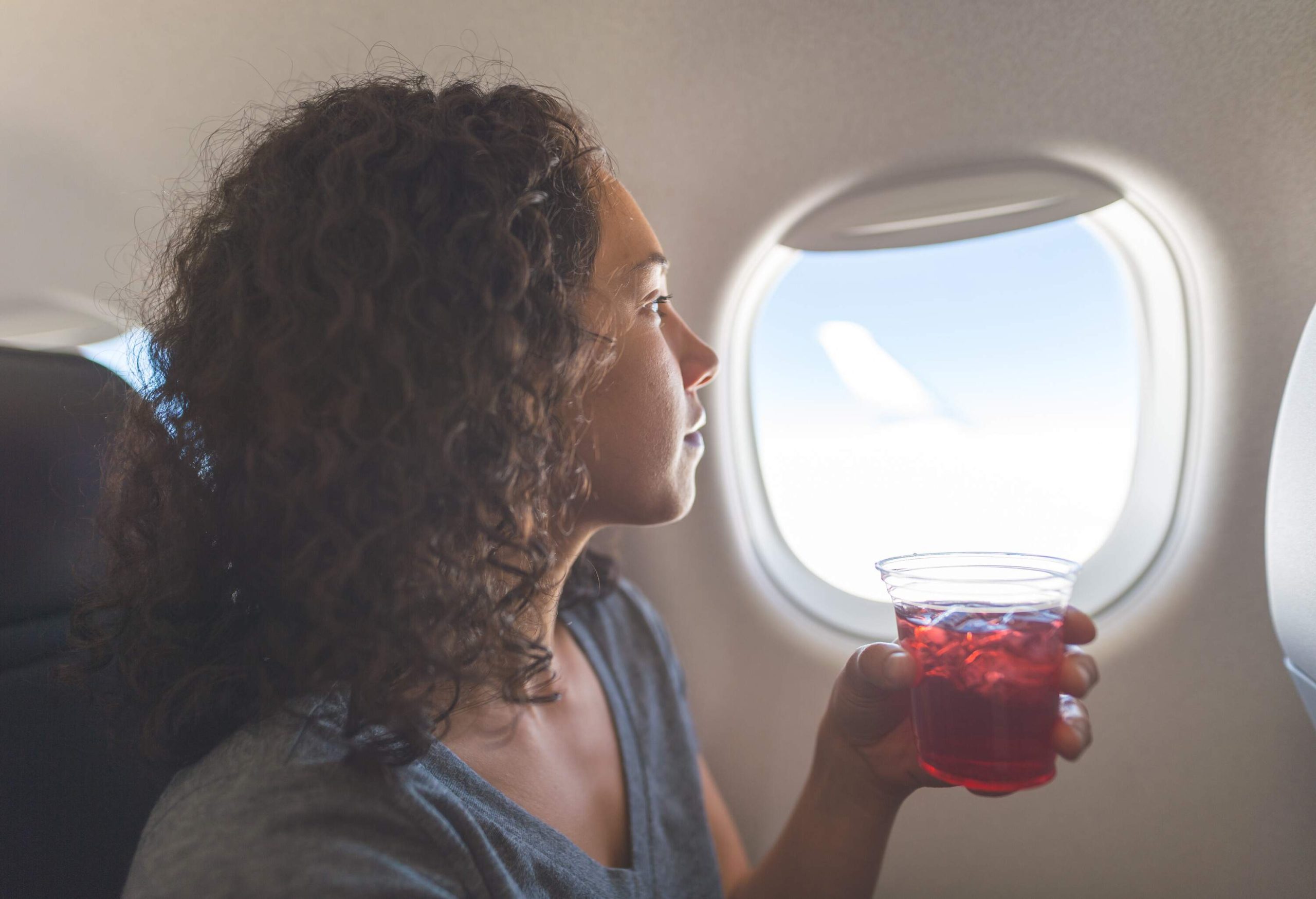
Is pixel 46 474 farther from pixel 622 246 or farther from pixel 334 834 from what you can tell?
pixel 622 246

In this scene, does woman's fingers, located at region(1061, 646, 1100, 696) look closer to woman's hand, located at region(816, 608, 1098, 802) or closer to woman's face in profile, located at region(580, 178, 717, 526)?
woman's hand, located at region(816, 608, 1098, 802)

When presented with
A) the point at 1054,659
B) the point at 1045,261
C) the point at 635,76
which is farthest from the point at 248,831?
the point at 1045,261

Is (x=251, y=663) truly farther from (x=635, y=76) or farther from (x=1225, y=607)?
(x=1225, y=607)

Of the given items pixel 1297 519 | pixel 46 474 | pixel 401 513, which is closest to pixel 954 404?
pixel 1297 519

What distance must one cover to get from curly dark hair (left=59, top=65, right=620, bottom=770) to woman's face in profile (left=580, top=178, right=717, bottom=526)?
0.04 m

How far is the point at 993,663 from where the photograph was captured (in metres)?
0.74

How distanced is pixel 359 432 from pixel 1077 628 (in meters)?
0.81

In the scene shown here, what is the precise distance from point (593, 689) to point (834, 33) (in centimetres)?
117

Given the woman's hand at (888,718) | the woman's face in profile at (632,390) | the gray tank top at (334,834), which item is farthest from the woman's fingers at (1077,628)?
the gray tank top at (334,834)

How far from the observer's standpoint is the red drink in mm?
739

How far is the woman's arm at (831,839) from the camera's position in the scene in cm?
108

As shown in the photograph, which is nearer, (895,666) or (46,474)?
(895,666)

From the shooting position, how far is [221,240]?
94cm

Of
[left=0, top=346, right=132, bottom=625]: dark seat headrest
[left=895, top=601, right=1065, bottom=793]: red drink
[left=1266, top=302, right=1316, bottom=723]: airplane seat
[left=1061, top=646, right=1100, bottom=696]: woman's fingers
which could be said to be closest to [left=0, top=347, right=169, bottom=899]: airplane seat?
[left=0, top=346, right=132, bottom=625]: dark seat headrest
